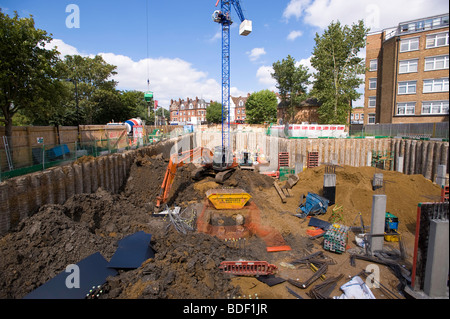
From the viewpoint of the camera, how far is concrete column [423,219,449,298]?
587 centimetres

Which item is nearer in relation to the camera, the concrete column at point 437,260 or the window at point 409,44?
the concrete column at point 437,260

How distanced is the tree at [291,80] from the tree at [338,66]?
15.1m

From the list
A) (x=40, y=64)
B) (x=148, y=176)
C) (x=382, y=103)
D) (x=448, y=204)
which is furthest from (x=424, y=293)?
(x=382, y=103)

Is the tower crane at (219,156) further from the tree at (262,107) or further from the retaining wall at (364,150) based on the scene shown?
the tree at (262,107)

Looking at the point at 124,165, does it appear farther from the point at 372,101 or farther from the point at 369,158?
the point at 372,101

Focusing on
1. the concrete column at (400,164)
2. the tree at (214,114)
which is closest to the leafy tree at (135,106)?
the tree at (214,114)

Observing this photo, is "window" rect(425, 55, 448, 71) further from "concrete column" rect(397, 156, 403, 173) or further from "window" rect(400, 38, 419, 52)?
"concrete column" rect(397, 156, 403, 173)

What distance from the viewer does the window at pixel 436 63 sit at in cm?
2310

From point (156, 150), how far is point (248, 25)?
730 inches

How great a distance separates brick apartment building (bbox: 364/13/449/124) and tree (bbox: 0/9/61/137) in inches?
1161

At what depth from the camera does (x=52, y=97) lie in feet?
52.4

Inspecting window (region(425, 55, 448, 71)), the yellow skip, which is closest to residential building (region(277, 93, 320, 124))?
window (region(425, 55, 448, 71))

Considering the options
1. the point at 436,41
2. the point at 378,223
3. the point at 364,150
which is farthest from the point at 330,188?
the point at 436,41

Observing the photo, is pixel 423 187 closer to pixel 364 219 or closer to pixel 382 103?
pixel 364 219
